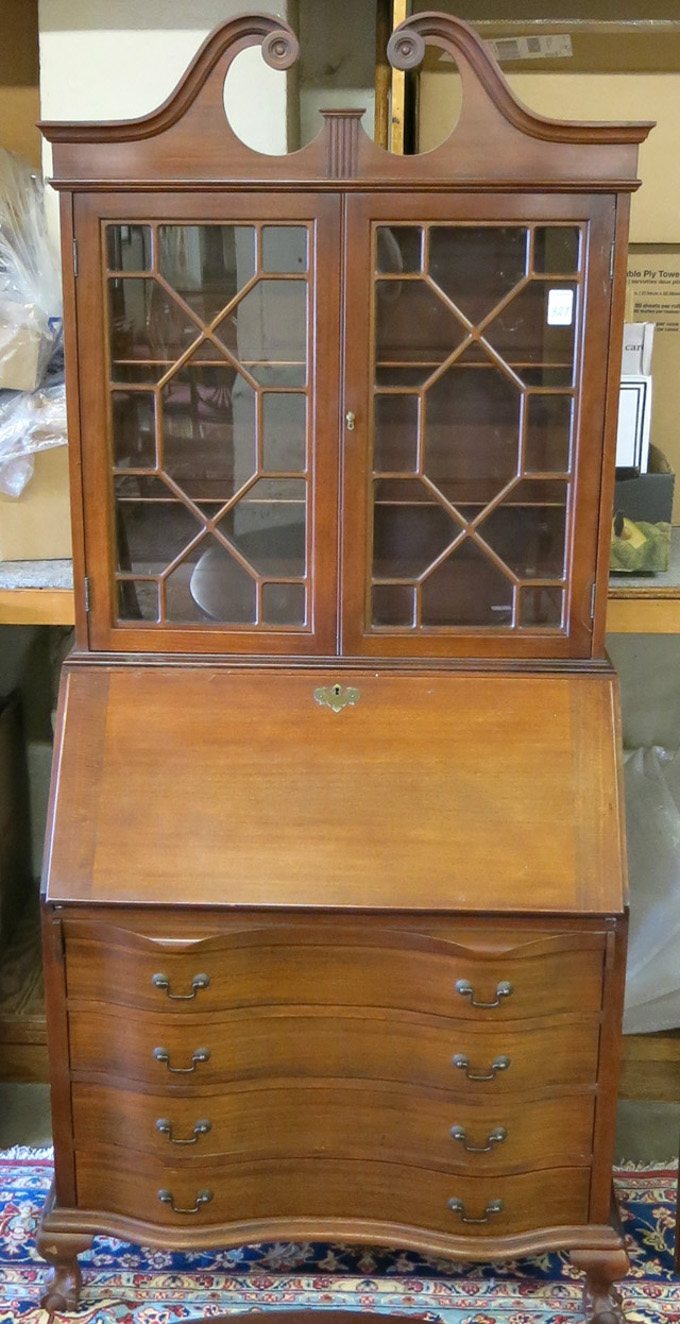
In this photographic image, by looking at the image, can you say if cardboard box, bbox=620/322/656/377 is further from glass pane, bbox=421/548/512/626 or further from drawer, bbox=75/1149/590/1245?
drawer, bbox=75/1149/590/1245

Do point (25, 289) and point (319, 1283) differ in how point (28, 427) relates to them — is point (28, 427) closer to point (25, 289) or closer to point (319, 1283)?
point (25, 289)

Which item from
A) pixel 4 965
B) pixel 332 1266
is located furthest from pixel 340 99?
pixel 332 1266

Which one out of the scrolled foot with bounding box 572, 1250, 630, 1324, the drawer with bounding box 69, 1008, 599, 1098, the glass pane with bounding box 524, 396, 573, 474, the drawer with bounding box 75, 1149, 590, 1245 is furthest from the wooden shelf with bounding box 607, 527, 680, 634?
the scrolled foot with bounding box 572, 1250, 630, 1324

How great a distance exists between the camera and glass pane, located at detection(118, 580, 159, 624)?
151 centimetres

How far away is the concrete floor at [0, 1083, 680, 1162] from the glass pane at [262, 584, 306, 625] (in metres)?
1.08

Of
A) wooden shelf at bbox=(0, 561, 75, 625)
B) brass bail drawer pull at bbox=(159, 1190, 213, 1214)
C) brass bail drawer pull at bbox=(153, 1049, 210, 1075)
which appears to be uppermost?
wooden shelf at bbox=(0, 561, 75, 625)

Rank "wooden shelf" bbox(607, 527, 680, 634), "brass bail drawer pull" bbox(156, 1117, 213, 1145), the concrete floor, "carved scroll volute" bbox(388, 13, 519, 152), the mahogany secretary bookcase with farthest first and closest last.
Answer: the concrete floor < "wooden shelf" bbox(607, 527, 680, 634) < "brass bail drawer pull" bbox(156, 1117, 213, 1145) < the mahogany secretary bookcase < "carved scroll volute" bbox(388, 13, 519, 152)

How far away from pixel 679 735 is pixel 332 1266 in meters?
1.23

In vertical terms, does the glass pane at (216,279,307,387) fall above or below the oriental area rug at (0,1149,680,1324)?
above

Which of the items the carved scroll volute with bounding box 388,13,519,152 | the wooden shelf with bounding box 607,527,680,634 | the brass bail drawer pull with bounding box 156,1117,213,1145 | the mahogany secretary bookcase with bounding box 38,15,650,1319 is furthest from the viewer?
the wooden shelf with bounding box 607,527,680,634

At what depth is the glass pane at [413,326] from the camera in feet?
4.58

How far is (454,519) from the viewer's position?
147 cm

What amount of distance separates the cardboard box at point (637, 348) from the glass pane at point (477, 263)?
322mm

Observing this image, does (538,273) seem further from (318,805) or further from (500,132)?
(318,805)
